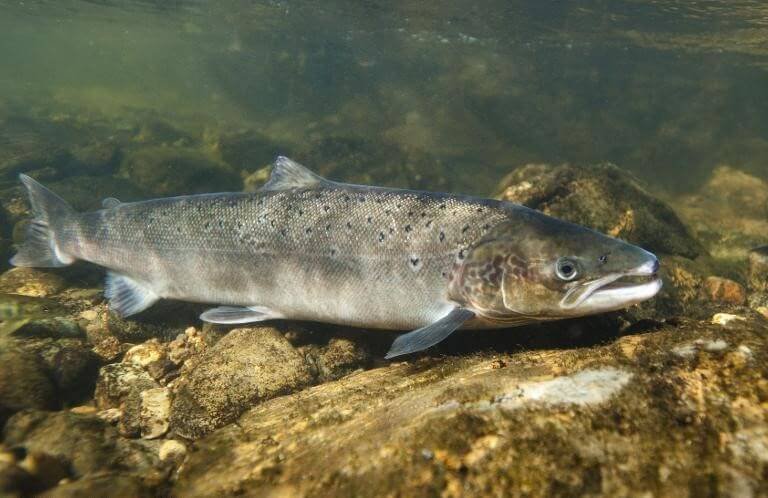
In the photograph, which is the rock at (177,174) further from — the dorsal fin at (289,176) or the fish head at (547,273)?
the fish head at (547,273)

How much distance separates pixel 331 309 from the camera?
416 centimetres

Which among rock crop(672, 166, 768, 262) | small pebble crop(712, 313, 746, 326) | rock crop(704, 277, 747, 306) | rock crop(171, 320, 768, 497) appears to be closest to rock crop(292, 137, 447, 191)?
rock crop(672, 166, 768, 262)

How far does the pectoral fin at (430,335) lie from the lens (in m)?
3.21

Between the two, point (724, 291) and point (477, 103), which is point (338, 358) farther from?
point (477, 103)

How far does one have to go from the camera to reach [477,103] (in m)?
23.6

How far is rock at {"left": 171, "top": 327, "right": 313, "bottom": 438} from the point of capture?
3393mm

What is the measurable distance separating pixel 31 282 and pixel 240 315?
3.95 metres

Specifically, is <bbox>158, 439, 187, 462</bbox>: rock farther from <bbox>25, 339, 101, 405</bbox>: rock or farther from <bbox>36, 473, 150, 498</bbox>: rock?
<bbox>25, 339, 101, 405</bbox>: rock

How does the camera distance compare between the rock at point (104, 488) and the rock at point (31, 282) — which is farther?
the rock at point (31, 282)

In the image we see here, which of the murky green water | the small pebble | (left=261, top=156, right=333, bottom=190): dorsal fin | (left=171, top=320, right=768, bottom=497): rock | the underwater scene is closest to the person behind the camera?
(left=171, top=320, right=768, bottom=497): rock

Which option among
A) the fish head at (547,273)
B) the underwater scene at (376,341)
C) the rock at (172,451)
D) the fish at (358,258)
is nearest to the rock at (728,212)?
the underwater scene at (376,341)

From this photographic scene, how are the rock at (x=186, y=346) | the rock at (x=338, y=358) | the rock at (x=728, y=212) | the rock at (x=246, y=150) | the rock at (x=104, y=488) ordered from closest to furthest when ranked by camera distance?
the rock at (x=104, y=488)
the rock at (x=338, y=358)
the rock at (x=186, y=346)
the rock at (x=728, y=212)
the rock at (x=246, y=150)

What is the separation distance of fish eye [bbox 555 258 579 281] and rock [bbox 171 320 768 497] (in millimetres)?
739

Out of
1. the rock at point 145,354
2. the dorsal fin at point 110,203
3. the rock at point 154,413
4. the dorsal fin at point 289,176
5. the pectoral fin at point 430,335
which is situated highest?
the dorsal fin at point 289,176
